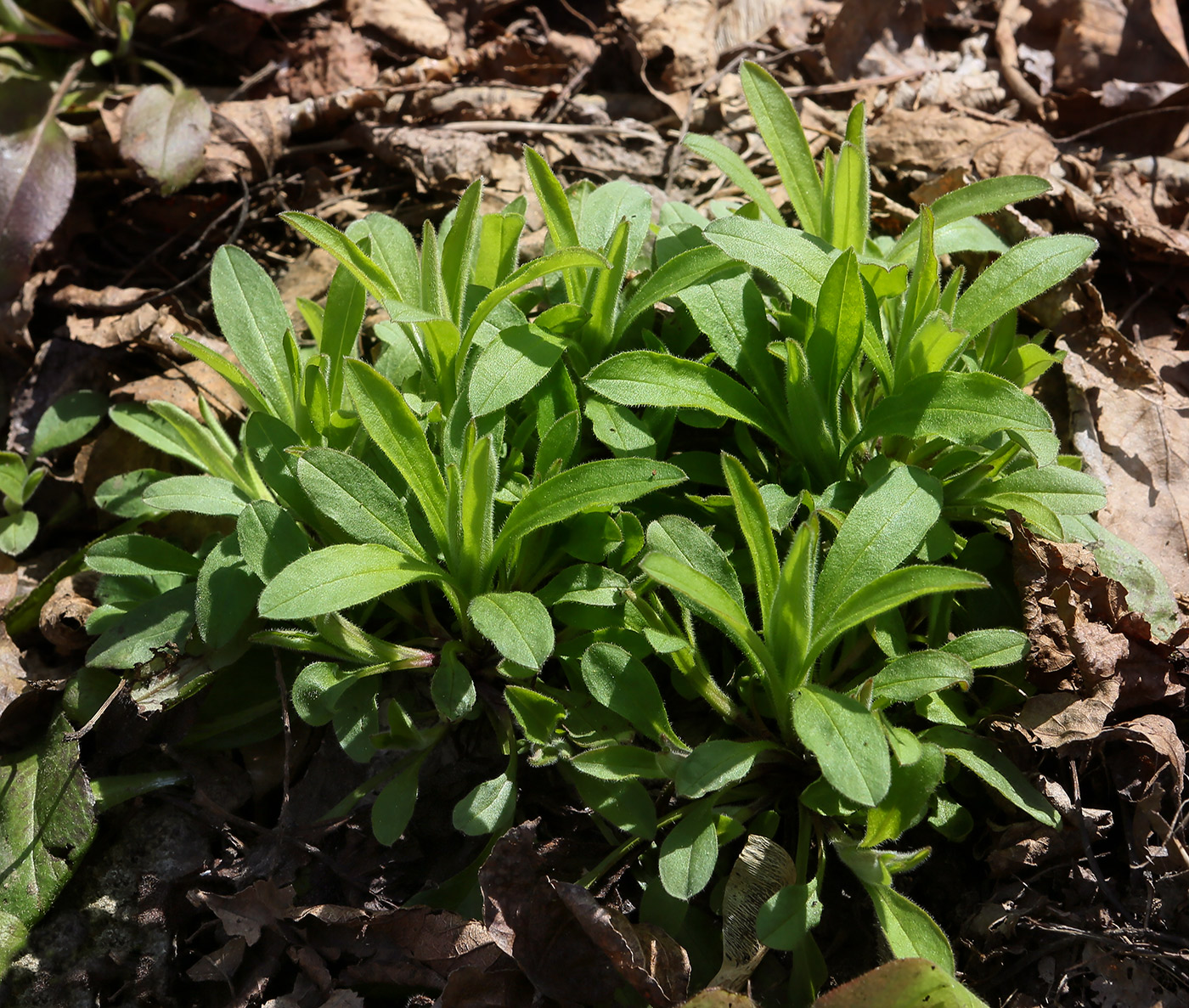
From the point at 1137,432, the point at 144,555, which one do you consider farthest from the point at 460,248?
the point at 1137,432

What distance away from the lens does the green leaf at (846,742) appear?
1.56 meters

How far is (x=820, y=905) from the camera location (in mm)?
1816

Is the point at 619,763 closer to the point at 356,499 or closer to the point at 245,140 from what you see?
the point at 356,499

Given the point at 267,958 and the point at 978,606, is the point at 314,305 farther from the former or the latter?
the point at 978,606

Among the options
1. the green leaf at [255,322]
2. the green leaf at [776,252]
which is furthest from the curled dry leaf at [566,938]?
the green leaf at [776,252]

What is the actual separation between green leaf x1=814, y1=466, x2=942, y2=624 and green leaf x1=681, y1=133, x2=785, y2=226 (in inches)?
34.6

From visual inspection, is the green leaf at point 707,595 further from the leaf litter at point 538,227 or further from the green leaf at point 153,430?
the green leaf at point 153,430

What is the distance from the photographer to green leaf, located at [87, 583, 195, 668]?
215 cm

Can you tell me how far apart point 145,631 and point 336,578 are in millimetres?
671

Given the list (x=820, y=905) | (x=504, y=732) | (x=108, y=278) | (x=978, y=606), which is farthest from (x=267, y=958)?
(x=108, y=278)

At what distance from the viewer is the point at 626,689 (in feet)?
6.22

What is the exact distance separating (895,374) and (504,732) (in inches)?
46.8

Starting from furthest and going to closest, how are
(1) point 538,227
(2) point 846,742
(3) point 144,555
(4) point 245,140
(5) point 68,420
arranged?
(4) point 245,140 → (1) point 538,227 → (5) point 68,420 → (3) point 144,555 → (2) point 846,742

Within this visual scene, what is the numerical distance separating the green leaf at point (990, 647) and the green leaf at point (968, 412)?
37cm
